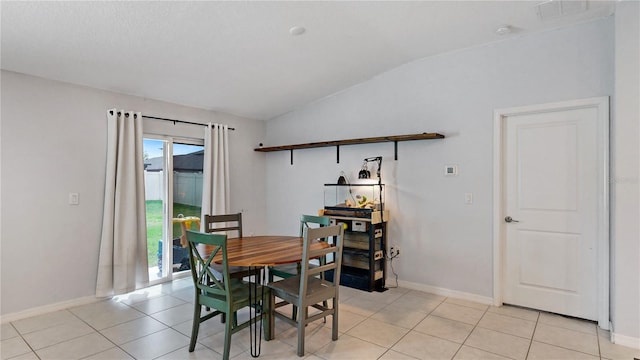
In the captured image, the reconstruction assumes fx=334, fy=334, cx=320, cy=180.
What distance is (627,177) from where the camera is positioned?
2643mm

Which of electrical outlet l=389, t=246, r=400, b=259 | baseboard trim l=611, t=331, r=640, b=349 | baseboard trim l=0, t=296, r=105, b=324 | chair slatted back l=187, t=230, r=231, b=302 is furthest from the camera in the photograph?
electrical outlet l=389, t=246, r=400, b=259

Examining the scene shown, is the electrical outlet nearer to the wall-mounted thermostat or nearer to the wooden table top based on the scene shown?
the wall-mounted thermostat

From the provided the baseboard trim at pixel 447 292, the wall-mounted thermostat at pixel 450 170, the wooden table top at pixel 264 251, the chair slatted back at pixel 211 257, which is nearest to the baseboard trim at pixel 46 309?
the wooden table top at pixel 264 251

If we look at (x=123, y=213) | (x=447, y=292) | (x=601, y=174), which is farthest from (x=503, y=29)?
(x=123, y=213)

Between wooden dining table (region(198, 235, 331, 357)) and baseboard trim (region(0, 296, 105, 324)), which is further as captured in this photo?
baseboard trim (region(0, 296, 105, 324))

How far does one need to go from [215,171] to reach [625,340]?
4.61m

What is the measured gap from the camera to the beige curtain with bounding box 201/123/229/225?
4.63 metres

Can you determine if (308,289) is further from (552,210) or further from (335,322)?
(552,210)

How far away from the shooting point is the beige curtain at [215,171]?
15.2ft

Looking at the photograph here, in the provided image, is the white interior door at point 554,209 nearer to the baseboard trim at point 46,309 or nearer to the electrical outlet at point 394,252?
the electrical outlet at point 394,252

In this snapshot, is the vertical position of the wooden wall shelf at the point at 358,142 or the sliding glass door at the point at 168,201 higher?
the wooden wall shelf at the point at 358,142

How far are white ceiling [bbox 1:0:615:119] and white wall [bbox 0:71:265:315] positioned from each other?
0.21 meters

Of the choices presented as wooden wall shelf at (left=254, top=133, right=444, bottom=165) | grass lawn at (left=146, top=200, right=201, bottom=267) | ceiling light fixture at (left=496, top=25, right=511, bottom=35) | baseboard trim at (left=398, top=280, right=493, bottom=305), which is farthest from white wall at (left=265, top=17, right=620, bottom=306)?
grass lawn at (left=146, top=200, right=201, bottom=267)

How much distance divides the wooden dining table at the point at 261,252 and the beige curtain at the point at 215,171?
1.54 metres
